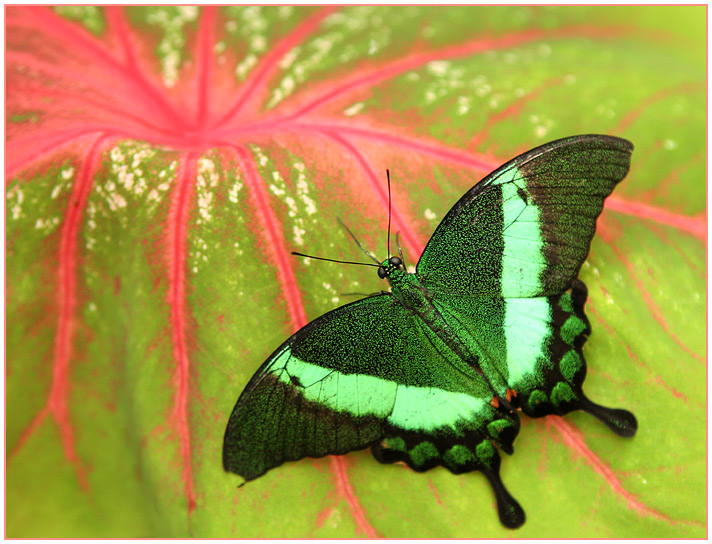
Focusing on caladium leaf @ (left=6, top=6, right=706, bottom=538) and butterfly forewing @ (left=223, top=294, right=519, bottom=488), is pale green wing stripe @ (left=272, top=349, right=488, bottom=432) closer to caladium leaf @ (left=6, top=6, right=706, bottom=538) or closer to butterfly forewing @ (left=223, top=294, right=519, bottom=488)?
butterfly forewing @ (left=223, top=294, right=519, bottom=488)

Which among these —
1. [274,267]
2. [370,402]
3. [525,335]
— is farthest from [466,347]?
[274,267]

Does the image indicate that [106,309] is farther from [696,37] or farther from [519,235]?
[696,37]

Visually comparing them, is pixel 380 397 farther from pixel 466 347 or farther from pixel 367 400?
pixel 466 347

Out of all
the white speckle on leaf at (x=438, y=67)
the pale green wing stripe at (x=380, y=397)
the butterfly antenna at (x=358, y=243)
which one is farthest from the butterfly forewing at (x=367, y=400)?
the white speckle on leaf at (x=438, y=67)

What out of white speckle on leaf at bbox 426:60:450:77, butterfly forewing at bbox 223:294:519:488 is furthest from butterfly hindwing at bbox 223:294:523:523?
white speckle on leaf at bbox 426:60:450:77

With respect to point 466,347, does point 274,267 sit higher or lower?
higher

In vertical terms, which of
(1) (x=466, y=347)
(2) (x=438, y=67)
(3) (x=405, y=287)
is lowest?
(1) (x=466, y=347)

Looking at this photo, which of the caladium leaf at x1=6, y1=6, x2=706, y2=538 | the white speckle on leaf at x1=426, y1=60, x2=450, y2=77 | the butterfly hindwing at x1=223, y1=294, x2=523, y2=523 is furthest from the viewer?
the white speckle on leaf at x1=426, y1=60, x2=450, y2=77

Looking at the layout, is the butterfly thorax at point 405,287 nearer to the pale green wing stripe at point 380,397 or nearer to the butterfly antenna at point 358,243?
the butterfly antenna at point 358,243
